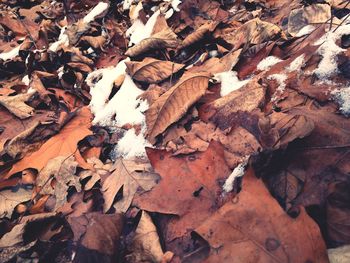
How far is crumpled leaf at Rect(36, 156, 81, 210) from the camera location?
5.14ft

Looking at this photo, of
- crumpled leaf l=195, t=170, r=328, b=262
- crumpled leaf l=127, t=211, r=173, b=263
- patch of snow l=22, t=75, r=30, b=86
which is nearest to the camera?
crumpled leaf l=195, t=170, r=328, b=262

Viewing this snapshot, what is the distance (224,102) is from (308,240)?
2.58 feet

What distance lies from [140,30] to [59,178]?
1403 millimetres

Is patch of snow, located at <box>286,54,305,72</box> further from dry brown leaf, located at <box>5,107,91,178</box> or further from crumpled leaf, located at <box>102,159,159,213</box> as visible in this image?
dry brown leaf, located at <box>5,107,91,178</box>

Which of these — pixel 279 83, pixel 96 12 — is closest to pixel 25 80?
pixel 96 12

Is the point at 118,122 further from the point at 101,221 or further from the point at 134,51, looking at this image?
the point at 101,221

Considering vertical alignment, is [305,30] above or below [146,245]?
above

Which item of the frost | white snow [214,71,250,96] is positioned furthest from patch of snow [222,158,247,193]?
the frost

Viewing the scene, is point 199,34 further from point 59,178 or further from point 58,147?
point 59,178

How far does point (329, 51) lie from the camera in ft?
4.87

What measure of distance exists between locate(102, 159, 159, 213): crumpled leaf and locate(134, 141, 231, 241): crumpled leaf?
0.18ft

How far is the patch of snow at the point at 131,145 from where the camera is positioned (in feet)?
5.23

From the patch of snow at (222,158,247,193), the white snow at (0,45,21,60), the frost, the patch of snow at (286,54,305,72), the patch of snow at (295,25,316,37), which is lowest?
the patch of snow at (222,158,247,193)

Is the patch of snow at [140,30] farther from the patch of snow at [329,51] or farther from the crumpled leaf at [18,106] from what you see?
the patch of snow at [329,51]
